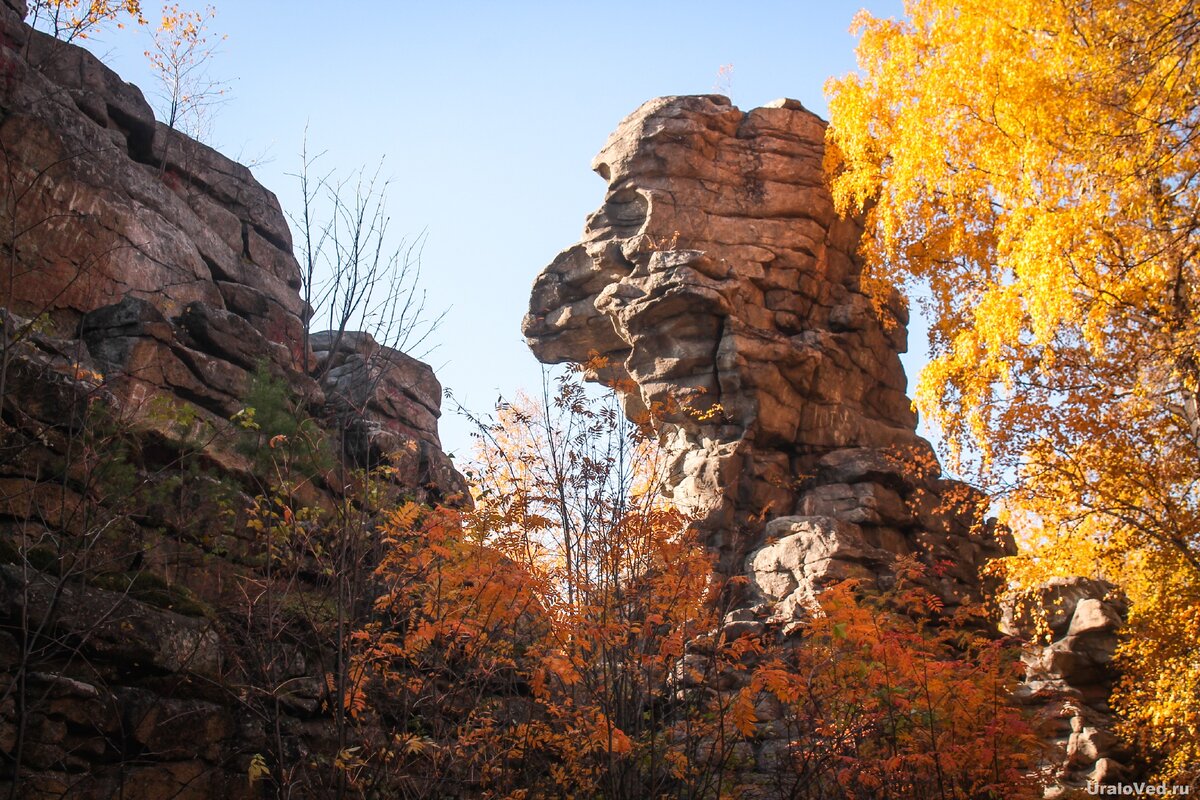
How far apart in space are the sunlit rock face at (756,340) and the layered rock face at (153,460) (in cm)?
474

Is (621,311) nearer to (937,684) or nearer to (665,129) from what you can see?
(665,129)

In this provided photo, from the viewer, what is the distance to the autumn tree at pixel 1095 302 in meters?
9.99

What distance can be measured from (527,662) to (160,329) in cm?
598

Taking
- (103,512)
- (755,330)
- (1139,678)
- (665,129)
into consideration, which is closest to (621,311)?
(755,330)

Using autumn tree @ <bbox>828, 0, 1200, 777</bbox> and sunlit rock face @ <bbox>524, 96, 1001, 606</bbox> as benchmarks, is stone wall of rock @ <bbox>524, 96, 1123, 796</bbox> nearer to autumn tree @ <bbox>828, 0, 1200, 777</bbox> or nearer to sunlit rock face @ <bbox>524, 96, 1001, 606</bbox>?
sunlit rock face @ <bbox>524, 96, 1001, 606</bbox>

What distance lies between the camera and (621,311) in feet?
60.1

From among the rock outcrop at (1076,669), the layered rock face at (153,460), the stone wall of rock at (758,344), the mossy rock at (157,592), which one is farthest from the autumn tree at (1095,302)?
the mossy rock at (157,592)

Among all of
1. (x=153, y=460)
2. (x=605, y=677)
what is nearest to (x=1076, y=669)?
(x=605, y=677)

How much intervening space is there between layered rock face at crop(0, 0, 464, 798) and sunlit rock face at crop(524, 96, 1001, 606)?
474cm

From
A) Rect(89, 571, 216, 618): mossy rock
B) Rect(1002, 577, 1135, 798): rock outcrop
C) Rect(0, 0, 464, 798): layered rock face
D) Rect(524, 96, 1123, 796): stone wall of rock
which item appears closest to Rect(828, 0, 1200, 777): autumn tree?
Rect(1002, 577, 1135, 798): rock outcrop

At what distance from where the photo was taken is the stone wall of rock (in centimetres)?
1625

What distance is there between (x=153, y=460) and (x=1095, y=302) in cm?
1024

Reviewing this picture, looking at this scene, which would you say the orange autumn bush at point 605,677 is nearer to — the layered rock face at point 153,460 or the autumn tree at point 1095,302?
the layered rock face at point 153,460

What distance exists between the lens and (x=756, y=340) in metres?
17.8
